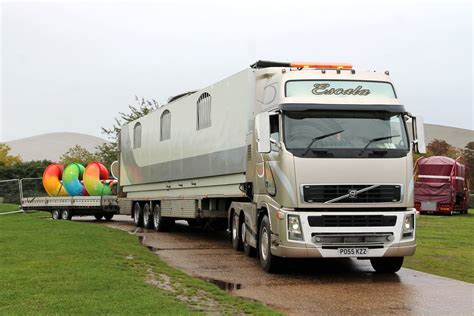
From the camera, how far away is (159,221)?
1938cm

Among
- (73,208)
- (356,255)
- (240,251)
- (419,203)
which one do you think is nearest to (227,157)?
(240,251)

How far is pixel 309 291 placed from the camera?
880 cm

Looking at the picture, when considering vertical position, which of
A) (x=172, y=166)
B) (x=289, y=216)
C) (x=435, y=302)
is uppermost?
(x=172, y=166)

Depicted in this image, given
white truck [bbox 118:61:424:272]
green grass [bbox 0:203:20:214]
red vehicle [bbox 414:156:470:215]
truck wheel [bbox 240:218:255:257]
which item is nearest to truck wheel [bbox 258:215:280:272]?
white truck [bbox 118:61:424:272]

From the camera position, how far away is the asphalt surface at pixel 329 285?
7.64 meters

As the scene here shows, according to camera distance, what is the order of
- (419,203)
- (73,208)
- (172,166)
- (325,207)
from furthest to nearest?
(419,203)
(73,208)
(172,166)
(325,207)

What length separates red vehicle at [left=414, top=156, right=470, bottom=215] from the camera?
3384 cm

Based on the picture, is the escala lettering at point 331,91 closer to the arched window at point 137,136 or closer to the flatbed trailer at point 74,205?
the arched window at point 137,136

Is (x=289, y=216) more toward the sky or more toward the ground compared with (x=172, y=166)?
more toward the ground

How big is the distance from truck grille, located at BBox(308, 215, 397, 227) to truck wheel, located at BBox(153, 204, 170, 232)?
10.4m

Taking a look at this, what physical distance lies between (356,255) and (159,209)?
1055 cm

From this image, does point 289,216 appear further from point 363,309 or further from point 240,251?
point 240,251

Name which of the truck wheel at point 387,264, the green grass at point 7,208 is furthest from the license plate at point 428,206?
the truck wheel at point 387,264

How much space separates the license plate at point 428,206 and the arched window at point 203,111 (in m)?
22.5
